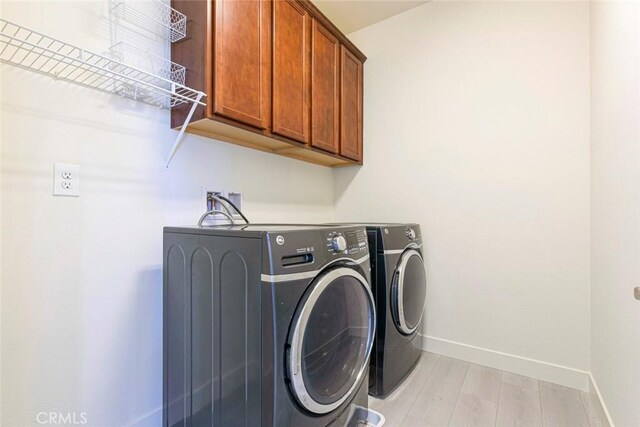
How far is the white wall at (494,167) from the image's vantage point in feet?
5.91

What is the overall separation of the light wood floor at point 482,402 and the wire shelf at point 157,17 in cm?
217

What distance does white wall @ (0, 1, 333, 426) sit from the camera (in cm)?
104

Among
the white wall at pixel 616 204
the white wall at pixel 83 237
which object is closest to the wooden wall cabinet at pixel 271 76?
the white wall at pixel 83 237

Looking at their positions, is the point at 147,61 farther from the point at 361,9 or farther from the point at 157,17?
the point at 361,9

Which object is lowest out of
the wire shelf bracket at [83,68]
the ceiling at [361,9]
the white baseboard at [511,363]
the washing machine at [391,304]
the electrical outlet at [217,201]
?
the white baseboard at [511,363]

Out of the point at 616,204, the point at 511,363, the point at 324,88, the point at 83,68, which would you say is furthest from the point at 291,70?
the point at 511,363

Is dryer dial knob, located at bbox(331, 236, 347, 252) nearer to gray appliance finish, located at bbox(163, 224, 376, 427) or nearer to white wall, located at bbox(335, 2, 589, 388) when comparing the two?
gray appliance finish, located at bbox(163, 224, 376, 427)

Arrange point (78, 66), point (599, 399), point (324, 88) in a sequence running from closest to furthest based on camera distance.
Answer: point (78, 66) < point (599, 399) < point (324, 88)

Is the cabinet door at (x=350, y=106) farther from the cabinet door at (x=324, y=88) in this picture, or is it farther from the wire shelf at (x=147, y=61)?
the wire shelf at (x=147, y=61)

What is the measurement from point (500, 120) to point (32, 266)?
258 cm

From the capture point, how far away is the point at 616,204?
130 cm

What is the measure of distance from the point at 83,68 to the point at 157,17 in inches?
20.2

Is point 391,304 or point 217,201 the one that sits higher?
point 217,201

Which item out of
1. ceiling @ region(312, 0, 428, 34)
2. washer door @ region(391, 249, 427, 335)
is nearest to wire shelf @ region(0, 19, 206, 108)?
washer door @ region(391, 249, 427, 335)
